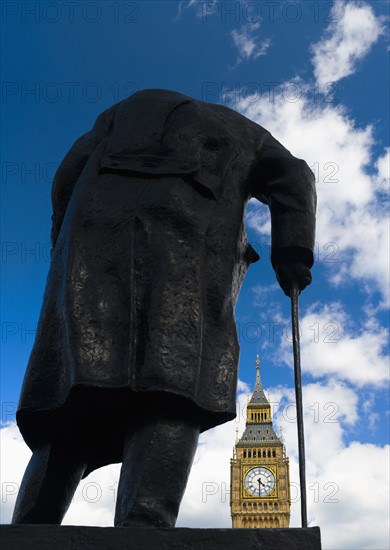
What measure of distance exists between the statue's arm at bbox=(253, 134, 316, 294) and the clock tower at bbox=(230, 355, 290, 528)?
9555 centimetres

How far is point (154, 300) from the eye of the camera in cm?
323

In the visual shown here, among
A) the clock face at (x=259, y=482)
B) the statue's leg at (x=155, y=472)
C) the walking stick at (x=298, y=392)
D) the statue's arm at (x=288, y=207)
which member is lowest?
the statue's leg at (x=155, y=472)

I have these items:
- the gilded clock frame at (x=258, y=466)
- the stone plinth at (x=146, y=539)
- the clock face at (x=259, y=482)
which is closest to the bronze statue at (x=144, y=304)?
the stone plinth at (x=146, y=539)

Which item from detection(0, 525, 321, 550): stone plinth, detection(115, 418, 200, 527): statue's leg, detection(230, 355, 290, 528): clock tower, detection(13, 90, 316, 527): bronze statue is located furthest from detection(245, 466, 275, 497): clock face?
detection(0, 525, 321, 550): stone plinth

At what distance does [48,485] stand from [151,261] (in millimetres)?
A: 1124

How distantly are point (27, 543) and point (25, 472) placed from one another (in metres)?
0.77

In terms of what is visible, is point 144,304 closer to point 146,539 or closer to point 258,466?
point 146,539

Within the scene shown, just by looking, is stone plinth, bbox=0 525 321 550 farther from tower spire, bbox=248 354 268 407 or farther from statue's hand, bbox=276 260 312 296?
tower spire, bbox=248 354 268 407

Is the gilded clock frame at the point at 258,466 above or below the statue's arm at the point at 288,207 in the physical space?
above

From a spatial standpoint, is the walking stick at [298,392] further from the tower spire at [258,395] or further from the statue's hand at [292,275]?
the tower spire at [258,395]

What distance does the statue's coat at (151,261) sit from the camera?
312 cm

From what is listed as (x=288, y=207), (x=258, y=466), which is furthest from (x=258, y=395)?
(x=288, y=207)

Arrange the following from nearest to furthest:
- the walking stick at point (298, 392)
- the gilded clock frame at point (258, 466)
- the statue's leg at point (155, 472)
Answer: the statue's leg at point (155, 472) → the walking stick at point (298, 392) → the gilded clock frame at point (258, 466)

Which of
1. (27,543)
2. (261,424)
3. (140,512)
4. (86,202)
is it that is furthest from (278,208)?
(261,424)
